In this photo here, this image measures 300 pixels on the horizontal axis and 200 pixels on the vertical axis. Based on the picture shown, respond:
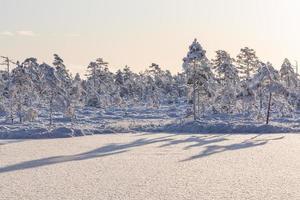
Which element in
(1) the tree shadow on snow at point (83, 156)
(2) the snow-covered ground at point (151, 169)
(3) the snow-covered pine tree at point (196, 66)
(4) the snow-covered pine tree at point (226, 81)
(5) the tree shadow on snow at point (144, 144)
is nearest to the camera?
(2) the snow-covered ground at point (151, 169)

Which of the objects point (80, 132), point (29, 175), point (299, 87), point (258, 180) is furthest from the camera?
point (299, 87)

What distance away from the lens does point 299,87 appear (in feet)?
295

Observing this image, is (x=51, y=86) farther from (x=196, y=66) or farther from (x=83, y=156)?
(x=83, y=156)

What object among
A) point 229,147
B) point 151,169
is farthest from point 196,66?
point 151,169

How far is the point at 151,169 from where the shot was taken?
2452 centimetres

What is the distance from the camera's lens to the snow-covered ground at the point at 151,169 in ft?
61.2

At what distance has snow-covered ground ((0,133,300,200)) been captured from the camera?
1866 centimetres

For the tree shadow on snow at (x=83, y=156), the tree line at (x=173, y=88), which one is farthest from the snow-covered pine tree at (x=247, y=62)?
the tree shadow on snow at (x=83, y=156)

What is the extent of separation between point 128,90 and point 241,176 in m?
88.5

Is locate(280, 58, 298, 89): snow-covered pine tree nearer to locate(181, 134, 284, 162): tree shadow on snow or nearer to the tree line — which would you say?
the tree line

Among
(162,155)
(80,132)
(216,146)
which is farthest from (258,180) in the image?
(80,132)

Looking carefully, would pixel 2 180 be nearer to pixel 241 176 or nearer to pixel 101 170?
pixel 101 170

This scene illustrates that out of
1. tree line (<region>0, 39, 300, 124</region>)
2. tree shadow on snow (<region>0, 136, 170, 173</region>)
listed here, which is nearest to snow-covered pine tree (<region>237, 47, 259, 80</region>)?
tree line (<region>0, 39, 300, 124</region>)

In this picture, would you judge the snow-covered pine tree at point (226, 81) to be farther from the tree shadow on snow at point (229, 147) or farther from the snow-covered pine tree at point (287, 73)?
the tree shadow on snow at point (229, 147)
